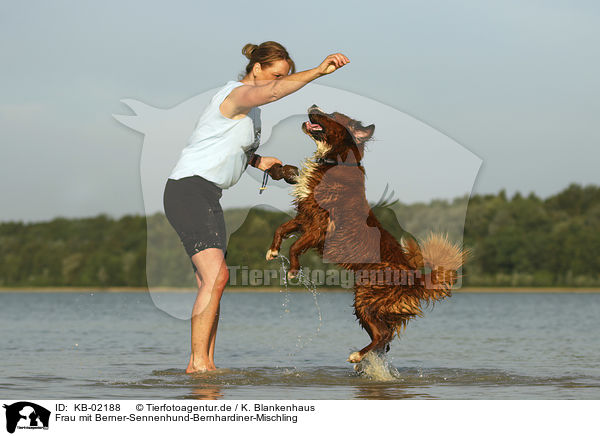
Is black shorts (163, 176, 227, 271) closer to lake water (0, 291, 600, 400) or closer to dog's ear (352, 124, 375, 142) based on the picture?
lake water (0, 291, 600, 400)

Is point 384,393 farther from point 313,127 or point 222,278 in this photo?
point 313,127

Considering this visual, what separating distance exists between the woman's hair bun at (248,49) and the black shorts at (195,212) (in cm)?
121

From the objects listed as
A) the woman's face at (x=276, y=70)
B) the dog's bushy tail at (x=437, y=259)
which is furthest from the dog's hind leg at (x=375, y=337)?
the woman's face at (x=276, y=70)

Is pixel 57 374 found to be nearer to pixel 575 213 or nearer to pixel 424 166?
pixel 424 166

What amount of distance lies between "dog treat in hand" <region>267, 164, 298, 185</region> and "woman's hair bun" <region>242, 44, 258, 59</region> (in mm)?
1041

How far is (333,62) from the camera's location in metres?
5.70

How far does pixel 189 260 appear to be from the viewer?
7.01 meters

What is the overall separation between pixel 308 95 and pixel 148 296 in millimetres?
2558

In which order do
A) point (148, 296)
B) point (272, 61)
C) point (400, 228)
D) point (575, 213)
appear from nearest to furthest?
1. point (272, 61)
2. point (400, 228)
3. point (148, 296)
4. point (575, 213)

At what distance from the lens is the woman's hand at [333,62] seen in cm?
568

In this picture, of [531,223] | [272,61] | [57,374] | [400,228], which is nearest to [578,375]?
[400,228]

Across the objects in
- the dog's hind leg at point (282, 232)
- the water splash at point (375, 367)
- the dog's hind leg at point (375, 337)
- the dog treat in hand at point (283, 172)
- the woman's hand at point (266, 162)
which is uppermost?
the woman's hand at point (266, 162)

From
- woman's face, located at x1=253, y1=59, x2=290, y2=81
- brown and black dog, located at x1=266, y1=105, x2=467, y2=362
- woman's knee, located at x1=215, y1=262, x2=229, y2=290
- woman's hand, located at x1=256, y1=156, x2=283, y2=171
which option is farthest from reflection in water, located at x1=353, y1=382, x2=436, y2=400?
woman's face, located at x1=253, y1=59, x2=290, y2=81

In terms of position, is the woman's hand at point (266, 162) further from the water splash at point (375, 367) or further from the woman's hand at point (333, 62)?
the water splash at point (375, 367)
